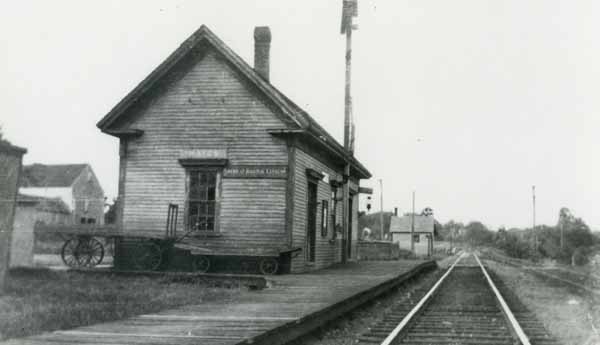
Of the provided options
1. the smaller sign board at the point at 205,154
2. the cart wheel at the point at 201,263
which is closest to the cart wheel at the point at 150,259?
the cart wheel at the point at 201,263

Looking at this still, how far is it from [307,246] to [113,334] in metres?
12.0

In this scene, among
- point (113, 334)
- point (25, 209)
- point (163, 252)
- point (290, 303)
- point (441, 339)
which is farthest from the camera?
point (25, 209)

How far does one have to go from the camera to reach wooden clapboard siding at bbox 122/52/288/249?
15.9 meters

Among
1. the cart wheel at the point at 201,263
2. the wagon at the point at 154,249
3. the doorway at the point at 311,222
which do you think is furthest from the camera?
the doorway at the point at 311,222

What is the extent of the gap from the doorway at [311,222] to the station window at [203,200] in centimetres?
309

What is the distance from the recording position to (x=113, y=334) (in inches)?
245

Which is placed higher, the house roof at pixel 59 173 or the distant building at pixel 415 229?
the house roof at pixel 59 173

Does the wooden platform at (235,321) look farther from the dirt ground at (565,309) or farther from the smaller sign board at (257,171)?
the smaller sign board at (257,171)

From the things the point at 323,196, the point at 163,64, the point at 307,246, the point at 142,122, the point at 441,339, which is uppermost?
the point at 163,64

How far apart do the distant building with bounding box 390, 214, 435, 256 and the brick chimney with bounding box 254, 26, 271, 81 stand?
193ft

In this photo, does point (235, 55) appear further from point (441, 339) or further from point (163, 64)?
point (441, 339)

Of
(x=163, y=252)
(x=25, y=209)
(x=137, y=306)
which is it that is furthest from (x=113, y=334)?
(x=25, y=209)

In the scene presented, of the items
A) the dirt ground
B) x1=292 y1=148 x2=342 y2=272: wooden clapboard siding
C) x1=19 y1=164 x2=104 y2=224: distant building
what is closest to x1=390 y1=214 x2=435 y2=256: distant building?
x1=19 y1=164 x2=104 y2=224: distant building

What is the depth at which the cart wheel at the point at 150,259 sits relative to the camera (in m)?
16.0
